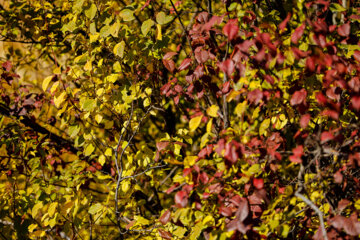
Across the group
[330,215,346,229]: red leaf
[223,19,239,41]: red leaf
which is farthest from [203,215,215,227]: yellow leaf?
[223,19,239,41]: red leaf

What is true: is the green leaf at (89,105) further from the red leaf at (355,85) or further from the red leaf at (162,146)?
the red leaf at (355,85)

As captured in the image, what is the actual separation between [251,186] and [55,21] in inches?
87.1

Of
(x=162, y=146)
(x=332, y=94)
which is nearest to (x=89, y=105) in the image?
(x=162, y=146)

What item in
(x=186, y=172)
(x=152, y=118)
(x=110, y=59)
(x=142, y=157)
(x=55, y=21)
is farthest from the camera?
(x=152, y=118)

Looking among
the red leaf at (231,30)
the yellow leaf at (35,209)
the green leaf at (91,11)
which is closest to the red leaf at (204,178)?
the red leaf at (231,30)

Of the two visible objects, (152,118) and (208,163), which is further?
(152,118)

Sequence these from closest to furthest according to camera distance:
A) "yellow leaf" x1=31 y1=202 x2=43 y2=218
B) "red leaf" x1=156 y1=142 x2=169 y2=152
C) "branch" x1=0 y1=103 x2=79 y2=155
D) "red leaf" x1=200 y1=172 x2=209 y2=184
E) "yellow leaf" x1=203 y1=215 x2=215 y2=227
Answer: "red leaf" x1=200 y1=172 x2=209 y2=184 < "yellow leaf" x1=203 y1=215 x2=215 y2=227 < "red leaf" x1=156 y1=142 x2=169 y2=152 < "yellow leaf" x1=31 y1=202 x2=43 y2=218 < "branch" x1=0 y1=103 x2=79 y2=155

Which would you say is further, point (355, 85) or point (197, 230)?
point (197, 230)

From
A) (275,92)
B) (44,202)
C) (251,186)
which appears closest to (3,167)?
(44,202)

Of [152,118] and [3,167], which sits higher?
[3,167]

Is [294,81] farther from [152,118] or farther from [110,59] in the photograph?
[152,118]

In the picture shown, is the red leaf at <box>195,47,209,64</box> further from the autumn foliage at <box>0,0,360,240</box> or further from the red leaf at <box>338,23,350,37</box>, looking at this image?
the red leaf at <box>338,23,350,37</box>

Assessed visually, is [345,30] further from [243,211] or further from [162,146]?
[162,146]

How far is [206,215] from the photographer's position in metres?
1.79
